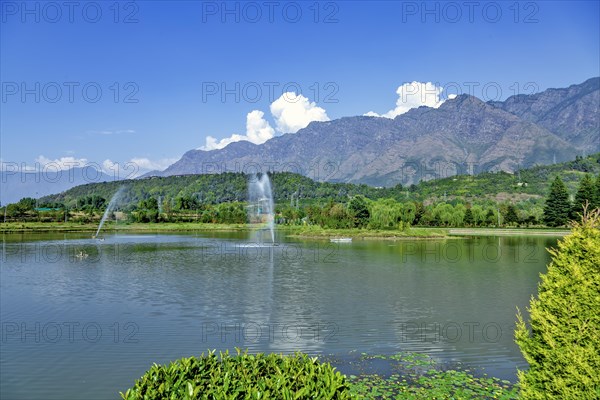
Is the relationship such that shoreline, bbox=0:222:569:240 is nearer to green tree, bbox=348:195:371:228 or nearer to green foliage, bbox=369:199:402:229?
green foliage, bbox=369:199:402:229

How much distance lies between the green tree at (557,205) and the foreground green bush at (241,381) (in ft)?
384

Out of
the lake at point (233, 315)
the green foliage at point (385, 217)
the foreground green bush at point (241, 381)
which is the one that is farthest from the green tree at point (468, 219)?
the foreground green bush at point (241, 381)

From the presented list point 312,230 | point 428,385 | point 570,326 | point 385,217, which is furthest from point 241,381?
point 312,230

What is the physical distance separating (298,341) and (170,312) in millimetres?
8351

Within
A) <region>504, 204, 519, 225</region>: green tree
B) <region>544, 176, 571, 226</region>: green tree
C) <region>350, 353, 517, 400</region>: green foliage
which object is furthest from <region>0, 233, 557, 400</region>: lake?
<region>504, 204, 519, 225</region>: green tree

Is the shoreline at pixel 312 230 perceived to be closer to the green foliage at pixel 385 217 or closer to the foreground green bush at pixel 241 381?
the green foliage at pixel 385 217

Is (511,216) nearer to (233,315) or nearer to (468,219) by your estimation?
(468,219)

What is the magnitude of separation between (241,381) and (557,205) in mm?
119760

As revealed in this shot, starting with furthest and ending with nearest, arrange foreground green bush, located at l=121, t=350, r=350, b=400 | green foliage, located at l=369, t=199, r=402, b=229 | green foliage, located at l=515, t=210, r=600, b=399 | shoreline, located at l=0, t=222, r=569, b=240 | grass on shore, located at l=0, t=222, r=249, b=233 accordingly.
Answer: grass on shore, located at l=0, t=222, r=249, b=233, green foliage, located at l=369, t=199, r=402, b=229, shoreline, located at l=0, t=222, r=569, b=240, green foliage, located at l=515, t=210, r=600, b=399, foreground green bush, located at l=121, t=350, r=350, b=400

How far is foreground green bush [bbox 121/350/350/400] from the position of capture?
599 centimetres

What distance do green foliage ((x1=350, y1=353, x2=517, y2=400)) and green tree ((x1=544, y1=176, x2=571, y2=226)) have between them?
358 ft

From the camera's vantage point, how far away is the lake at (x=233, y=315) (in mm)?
15133

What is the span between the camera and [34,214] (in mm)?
135625

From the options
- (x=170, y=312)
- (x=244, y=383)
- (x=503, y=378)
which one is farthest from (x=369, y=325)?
(x=244, y=383)
